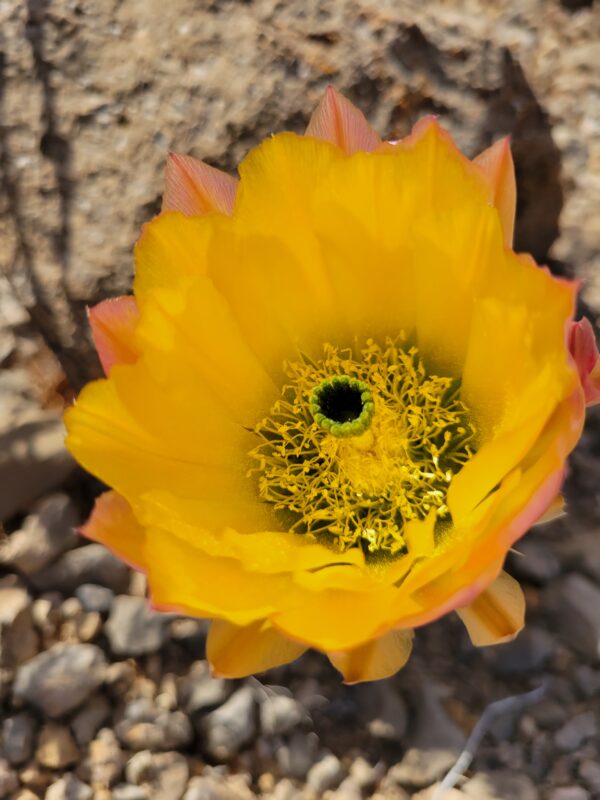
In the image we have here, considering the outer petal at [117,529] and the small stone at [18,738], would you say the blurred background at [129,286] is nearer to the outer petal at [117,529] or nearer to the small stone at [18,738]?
the small stone at [18,738]

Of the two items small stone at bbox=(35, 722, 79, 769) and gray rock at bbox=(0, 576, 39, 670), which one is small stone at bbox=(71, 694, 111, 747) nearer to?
small stone at bbox=(35, 722, 79, 769)

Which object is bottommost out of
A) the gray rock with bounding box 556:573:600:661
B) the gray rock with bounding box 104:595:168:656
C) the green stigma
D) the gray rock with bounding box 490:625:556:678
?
the gray rock with bounding box 104:595:168:656

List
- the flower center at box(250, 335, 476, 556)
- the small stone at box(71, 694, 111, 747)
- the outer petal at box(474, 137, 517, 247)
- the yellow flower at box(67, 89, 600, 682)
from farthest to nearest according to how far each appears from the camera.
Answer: the small stone at box(71, 694, 111, 747) < the flower center at box(250, 335, 476, 556) < the outer petal at box(474, 137, 517, 247) < the yellow flower at box(67, 89, 600, 682)

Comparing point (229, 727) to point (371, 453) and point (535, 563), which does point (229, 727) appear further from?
point (535, 563)

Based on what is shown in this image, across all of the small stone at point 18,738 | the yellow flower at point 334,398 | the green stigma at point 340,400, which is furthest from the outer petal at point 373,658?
the small stone at point 18,738

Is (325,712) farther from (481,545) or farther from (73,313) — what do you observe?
(73,313)

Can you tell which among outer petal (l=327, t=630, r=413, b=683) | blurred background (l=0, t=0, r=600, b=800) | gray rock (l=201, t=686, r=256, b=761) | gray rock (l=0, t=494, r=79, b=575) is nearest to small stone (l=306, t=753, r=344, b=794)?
blurred background (l=0, t=0, r=600, b=800)

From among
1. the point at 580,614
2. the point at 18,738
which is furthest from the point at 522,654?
the point at 18,738

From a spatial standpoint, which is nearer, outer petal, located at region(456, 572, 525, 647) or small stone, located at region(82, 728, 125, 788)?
outer petal, located at region(456, 572, 525, 647)
